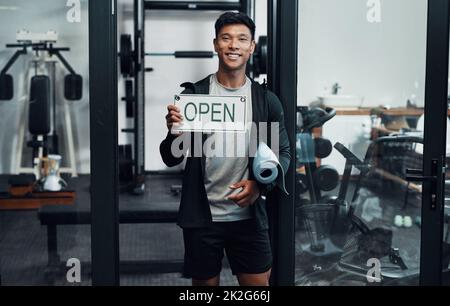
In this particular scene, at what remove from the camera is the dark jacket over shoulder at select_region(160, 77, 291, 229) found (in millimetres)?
2053

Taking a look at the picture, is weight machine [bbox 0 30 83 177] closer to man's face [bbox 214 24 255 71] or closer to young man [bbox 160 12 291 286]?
young man [bbox 160 12 291 286]

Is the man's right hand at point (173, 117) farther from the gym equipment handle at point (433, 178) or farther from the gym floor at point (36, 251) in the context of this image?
the gym equipment handle at point (433, 178)

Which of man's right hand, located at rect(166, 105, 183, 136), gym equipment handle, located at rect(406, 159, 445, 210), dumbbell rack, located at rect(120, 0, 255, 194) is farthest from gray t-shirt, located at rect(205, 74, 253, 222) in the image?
dumbbell rack, located at rect(120, 0, 255, 194)

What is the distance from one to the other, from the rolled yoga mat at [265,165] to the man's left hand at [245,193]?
3 cm

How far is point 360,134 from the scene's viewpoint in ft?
8.77

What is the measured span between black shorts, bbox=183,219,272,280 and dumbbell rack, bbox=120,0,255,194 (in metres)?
2.86

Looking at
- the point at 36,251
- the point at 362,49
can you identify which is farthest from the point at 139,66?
the point at 362,49

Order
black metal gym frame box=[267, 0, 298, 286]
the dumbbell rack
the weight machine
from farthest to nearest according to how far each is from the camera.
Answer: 1. the dumbbell rack
2. the weight machine
3. black metal gym frame box=[267, 0, 298, 286]

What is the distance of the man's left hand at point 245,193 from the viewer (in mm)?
2012

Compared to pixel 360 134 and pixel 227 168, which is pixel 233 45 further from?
pixel 360 134

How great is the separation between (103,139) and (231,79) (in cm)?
52

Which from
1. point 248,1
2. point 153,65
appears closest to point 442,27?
point 248,1

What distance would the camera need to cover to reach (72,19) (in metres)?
2.25

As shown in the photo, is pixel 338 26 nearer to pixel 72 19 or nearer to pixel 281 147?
pixel 281 147
